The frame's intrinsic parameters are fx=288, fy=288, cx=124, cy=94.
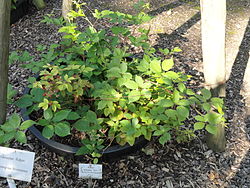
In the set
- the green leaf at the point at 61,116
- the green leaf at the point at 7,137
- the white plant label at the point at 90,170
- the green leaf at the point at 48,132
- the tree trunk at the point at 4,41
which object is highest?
the tree trunk at the point at 4,41

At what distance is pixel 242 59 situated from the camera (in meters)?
2.92

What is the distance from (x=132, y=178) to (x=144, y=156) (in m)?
0.18

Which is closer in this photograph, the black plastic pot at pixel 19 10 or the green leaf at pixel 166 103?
the green leaf at pixel 166 103

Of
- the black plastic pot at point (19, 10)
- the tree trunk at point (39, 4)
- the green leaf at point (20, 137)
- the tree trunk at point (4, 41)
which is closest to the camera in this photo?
the tree trunk at point (4, 41)

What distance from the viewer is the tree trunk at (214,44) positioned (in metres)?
1.58

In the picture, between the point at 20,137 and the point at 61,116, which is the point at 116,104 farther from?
the point at 20,137

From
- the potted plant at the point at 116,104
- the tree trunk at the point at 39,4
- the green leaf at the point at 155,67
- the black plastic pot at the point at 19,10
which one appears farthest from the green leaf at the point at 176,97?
the tree trunk at the point at 39,4

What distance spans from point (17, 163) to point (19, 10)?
2623 millimetres

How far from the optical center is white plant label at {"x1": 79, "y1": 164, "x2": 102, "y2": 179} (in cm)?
154

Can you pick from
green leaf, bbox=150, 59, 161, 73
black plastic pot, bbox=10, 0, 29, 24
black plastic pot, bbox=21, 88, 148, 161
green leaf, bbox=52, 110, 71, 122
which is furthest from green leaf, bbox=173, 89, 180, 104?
black plastic pot, bbox=10, 0, 29, 24

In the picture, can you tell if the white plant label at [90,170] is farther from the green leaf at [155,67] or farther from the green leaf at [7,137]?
the green leaf at [155,67]

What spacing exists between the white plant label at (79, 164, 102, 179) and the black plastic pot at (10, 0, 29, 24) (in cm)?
241

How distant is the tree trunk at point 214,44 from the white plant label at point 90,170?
32.0 inches

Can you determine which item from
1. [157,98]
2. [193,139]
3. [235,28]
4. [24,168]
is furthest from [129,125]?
[235,28]
